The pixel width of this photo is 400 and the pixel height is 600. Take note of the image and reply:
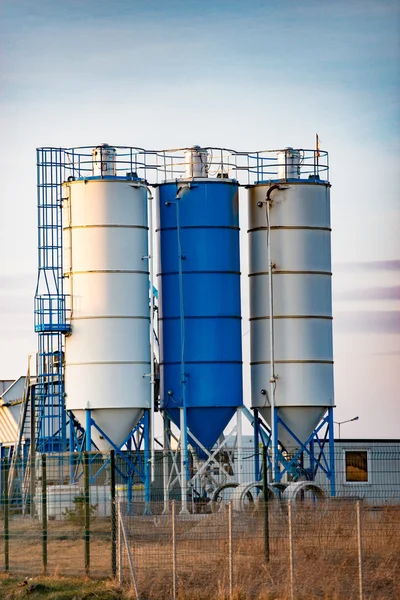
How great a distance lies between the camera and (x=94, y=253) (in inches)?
1468

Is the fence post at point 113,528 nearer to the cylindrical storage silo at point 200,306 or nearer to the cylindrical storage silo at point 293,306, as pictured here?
the cylindrical storage silo at point 200,306

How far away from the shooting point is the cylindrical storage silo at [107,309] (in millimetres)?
37031

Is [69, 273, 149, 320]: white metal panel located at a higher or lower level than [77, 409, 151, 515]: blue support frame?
higher

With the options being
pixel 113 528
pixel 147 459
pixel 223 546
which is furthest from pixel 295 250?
pixel 113 528

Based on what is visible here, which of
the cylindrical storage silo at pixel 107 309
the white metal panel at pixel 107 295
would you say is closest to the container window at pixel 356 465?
the cylindrical storage silo at pixel 107 309

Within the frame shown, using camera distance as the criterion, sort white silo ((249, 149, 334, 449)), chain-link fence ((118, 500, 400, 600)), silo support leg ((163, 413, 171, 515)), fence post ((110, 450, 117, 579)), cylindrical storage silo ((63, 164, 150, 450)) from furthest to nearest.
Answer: white silo ((249, 149, 334, 449)) < cylindrical storage silo ((63, 164, 150, 450)) < silo support leg ((163, 413, 171, 515)) < fence post ((110, 450, 117, 579)) < chain-link fence ((118, 500, 400, 600))

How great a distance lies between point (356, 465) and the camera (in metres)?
45.3

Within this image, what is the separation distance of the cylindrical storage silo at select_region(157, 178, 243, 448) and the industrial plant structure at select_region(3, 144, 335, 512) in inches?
1.6

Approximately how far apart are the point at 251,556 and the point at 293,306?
50.0ft

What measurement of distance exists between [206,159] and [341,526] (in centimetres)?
1647

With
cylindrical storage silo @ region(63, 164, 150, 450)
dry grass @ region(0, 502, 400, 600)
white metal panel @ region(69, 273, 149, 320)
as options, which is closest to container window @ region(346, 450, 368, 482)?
cylindrical storage silo @ region(63, 164, 150, 450)

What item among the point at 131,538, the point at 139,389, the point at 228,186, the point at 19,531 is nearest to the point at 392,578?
the point at 131,538

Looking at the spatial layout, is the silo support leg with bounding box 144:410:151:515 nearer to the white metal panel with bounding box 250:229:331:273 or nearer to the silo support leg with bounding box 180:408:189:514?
the silo support leg with bounding box 180:408:189:514

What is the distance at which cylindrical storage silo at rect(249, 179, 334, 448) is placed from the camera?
38406 millimetres
